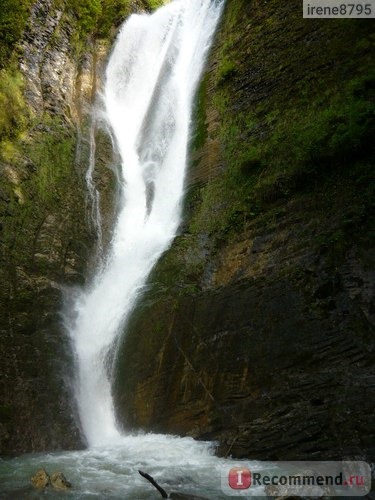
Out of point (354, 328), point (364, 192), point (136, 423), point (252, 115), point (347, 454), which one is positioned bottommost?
point (347, 454)

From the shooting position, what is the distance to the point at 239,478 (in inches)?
269

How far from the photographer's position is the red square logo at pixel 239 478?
661 centimetres

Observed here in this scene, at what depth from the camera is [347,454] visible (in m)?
6.82

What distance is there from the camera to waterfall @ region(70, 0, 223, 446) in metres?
10.4

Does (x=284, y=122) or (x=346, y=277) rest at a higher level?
(x=284, y=122)

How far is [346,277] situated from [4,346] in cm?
693

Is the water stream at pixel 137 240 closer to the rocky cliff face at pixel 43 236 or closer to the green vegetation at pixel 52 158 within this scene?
the rocky cliff face at pixel 43 236

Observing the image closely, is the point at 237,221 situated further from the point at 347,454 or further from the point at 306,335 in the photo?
the point at 347,454

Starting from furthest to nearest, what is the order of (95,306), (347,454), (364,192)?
(95,306) → (364,192) → (347,454)

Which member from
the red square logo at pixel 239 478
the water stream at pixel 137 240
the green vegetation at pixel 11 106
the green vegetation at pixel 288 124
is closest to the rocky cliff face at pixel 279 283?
the green vegetation at pixel 288 124

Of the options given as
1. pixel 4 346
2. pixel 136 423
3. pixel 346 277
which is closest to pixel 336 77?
pixel 346 277
